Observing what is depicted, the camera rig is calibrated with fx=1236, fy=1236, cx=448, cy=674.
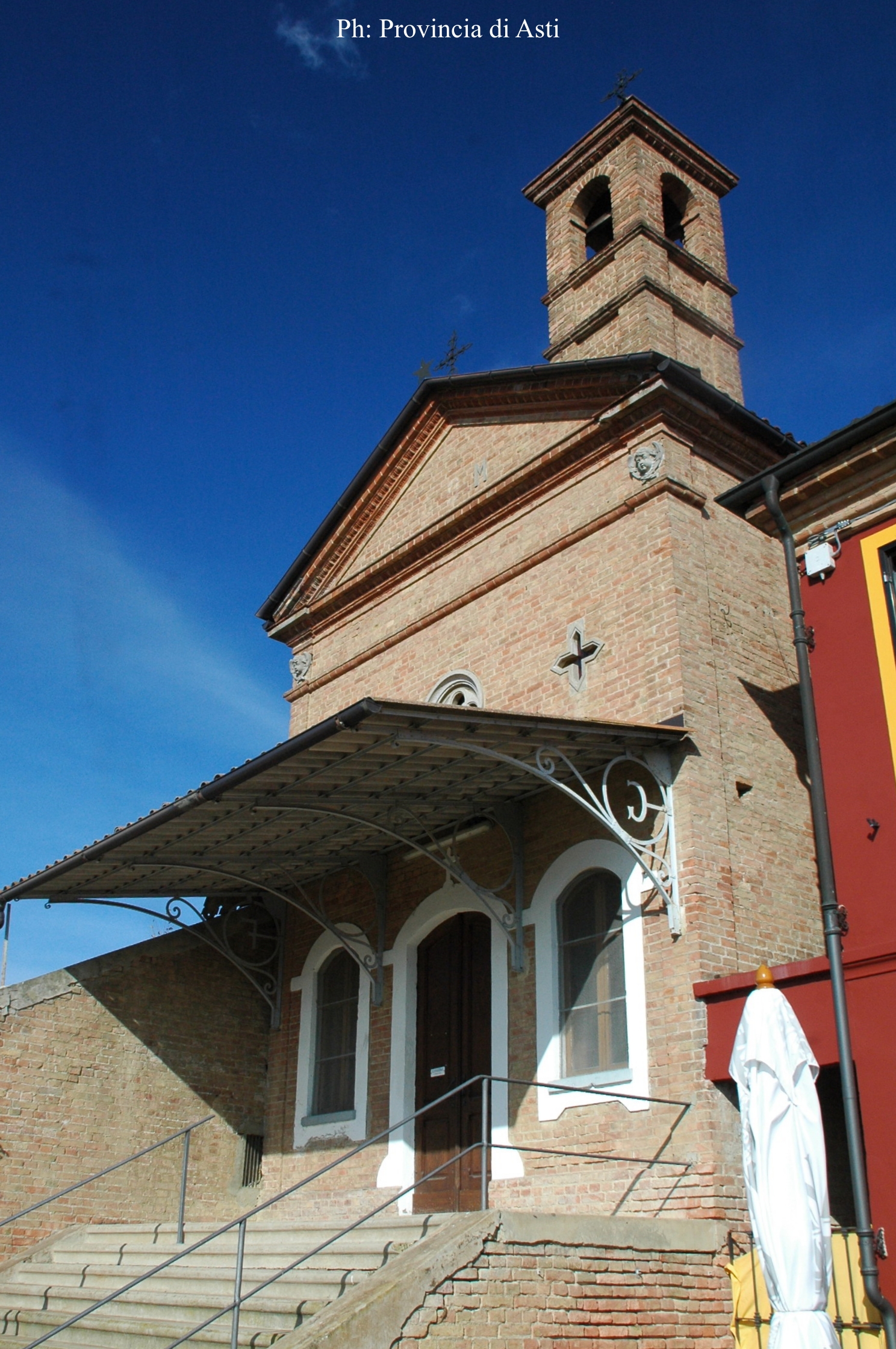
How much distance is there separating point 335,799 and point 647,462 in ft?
13.9

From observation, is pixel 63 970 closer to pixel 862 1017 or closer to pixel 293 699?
pixel 293 699

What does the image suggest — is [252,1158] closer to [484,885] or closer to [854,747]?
[484,885]

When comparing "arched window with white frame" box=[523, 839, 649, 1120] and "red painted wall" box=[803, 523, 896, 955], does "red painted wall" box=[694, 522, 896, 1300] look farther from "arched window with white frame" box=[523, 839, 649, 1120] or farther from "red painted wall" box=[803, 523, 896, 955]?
"arched window with white frame" box=[523, 839, 649, 1120]

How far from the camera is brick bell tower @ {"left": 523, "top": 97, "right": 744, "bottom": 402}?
14.0m

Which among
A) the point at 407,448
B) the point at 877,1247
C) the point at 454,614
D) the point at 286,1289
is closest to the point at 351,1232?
the point at 286,1289

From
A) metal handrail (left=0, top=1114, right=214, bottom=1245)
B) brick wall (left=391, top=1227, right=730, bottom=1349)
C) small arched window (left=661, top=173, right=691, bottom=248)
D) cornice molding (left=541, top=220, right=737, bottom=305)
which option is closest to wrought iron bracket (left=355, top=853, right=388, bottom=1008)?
metal handrail (left=0, top=1114, right=214, bottom=1245)

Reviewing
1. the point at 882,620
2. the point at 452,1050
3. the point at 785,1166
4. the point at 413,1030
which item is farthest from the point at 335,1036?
the point at 882,620

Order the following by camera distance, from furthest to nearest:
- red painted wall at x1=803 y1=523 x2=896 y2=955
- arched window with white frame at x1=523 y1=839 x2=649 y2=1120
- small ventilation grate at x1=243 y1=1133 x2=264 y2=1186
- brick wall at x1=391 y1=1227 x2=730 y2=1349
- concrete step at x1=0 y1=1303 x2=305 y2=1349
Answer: small ventilation grate at x1=243 y1=1133 x2=264 y2=1186 → arched window with white frame at x1=523 y1=839 x2=649 y2=1120 → red painted wall at x1=803 y1=523 x2=896 y2=955 → concrete step at x1=0 y1=1303 x2=305 y2=1349 → brick wall at x1=391 y1=1227 x2=730 y2=1349

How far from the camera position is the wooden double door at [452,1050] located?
11.2 metres

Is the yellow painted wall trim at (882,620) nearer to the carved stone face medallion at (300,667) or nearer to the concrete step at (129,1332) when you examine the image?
the concrete step at (129,1332)

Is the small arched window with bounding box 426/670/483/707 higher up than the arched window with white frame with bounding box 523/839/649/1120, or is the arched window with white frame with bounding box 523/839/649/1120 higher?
the small arched window with bounding box 426/670/483/707

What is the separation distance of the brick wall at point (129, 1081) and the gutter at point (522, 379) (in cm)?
497

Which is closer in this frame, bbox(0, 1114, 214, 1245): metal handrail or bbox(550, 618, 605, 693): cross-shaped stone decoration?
bbox(0, 1114, 214, 1245): metal handrail

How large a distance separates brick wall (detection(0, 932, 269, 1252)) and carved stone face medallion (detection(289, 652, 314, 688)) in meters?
3.53
